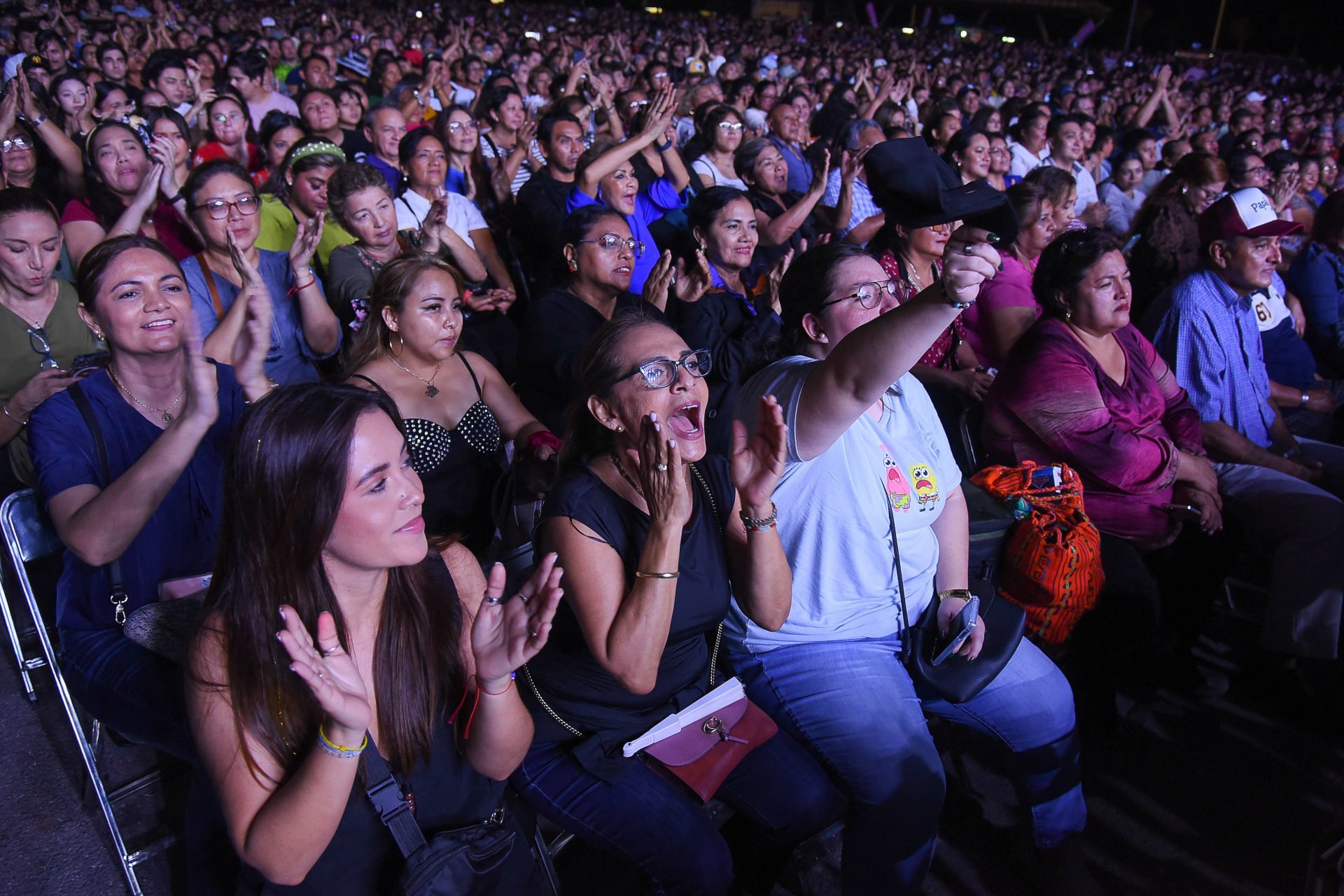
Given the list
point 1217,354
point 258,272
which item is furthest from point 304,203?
point 1217,354

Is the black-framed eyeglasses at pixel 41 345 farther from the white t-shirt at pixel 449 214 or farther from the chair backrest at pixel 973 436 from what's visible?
the chair backrest at pixel 973 436

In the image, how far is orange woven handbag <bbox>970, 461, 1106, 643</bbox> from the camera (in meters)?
2.39

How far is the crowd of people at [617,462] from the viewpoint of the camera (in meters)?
1.44

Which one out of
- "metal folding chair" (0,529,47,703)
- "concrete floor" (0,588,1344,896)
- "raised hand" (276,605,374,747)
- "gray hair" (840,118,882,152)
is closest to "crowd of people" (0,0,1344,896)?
"raised hand" (276,605,374,747)

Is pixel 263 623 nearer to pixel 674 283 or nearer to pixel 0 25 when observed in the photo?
pixel 674 283

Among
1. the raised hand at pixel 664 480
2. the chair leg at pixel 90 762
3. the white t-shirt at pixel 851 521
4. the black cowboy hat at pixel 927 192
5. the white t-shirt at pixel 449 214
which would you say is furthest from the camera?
the white t-shirt at pixel 449 214

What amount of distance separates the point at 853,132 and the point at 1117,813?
16.0 ft

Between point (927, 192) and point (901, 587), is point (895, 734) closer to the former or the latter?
point (901, 587)

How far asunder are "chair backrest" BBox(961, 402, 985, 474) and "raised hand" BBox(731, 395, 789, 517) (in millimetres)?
1449

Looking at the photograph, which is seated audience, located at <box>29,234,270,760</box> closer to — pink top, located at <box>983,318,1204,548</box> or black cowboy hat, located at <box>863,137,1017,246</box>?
black cowboy hat, located at <box>863,137,1017,246</box>

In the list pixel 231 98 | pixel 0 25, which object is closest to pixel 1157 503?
pixel 231 98

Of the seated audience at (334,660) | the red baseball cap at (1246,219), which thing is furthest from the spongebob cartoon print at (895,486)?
the red baseball cap at (1246,219)

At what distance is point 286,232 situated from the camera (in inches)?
161

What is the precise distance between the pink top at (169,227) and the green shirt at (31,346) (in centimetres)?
102
